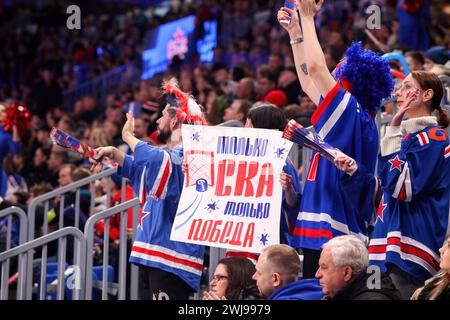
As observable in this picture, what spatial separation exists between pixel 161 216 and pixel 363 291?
1871 mm

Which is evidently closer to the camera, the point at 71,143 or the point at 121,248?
the point at 71,143

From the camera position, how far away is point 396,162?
231 inches

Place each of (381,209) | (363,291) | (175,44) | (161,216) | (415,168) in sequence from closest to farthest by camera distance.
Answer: (363,291) < (415,168) < (381,209) < (161,216) < (175,44)

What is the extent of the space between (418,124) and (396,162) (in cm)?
26

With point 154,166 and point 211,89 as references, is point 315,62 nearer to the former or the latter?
point 154,166

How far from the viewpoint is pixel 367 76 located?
594 cm

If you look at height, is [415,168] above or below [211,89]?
below

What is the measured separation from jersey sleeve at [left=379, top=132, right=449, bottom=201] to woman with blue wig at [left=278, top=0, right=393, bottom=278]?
139 mm

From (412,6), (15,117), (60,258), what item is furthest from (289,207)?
(412,6)

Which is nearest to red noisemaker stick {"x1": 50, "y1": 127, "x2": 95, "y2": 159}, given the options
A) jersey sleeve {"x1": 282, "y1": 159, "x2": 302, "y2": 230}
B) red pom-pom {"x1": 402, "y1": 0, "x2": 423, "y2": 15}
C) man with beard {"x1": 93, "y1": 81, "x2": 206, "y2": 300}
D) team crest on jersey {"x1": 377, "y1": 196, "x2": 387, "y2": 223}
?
man with beard {"x1": 93, "y1": 81, "x2": 206, "y2": 300}

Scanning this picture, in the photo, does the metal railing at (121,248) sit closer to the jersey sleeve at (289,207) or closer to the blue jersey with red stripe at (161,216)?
the blue jersey with red stripe at (161,216)

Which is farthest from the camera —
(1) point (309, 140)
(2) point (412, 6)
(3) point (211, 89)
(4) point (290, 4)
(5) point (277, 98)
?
(2) point (412, 6)

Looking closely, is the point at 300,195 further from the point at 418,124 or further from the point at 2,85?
the point at 2,85

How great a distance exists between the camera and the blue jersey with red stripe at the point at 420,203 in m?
5.84
